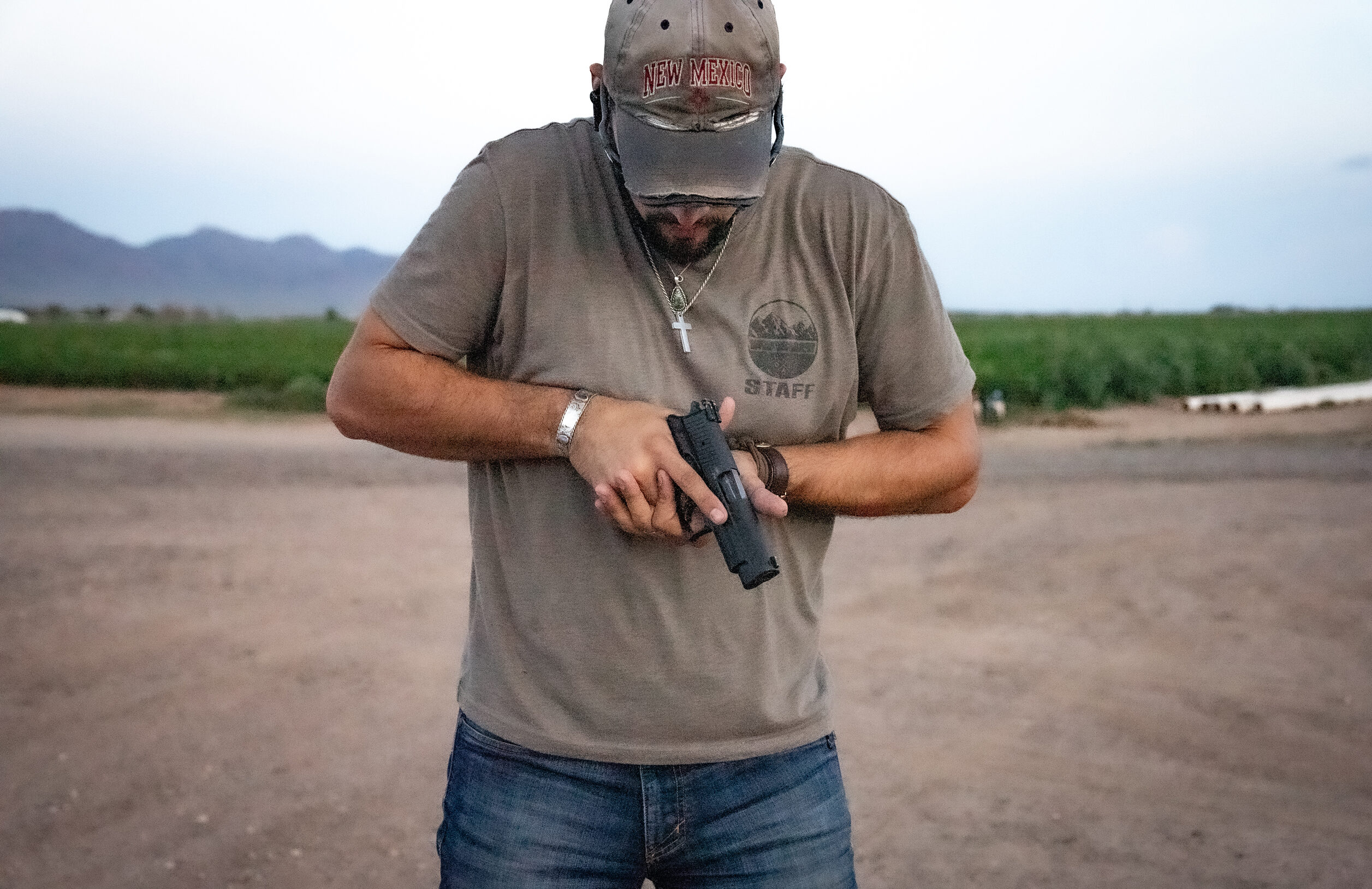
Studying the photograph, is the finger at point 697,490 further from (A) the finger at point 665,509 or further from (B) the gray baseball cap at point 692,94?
(B) the gray baseball cap at point 692,94

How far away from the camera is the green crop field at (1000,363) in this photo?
62.6 feet

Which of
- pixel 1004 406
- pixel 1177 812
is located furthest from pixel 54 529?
pixel 1004 406

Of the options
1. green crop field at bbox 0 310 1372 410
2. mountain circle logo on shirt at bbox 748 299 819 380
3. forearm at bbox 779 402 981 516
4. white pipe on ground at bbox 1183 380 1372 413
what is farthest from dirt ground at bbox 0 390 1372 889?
green crop field at bbox 0 310 1372 410

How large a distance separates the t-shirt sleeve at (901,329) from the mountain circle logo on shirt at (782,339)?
0.10 metres

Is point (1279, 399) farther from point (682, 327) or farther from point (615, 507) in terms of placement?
point (615, 507)

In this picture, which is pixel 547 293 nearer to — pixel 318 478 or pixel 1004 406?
pixel 318 478

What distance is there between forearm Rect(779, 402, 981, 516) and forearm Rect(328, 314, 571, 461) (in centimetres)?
41

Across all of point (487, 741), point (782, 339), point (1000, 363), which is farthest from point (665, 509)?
point (1000, 363)

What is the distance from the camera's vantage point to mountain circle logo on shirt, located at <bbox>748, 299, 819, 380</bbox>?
194 centimetres

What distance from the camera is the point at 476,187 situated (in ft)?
6.21

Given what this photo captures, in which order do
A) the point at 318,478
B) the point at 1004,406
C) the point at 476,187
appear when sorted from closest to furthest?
1. the point at 476,187
2. the point at 318,478
3. the point at 1004,406

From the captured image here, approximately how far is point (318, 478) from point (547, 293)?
9.72 metres

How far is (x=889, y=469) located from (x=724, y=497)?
1.30ft

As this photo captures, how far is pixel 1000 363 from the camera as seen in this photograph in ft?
73.2
